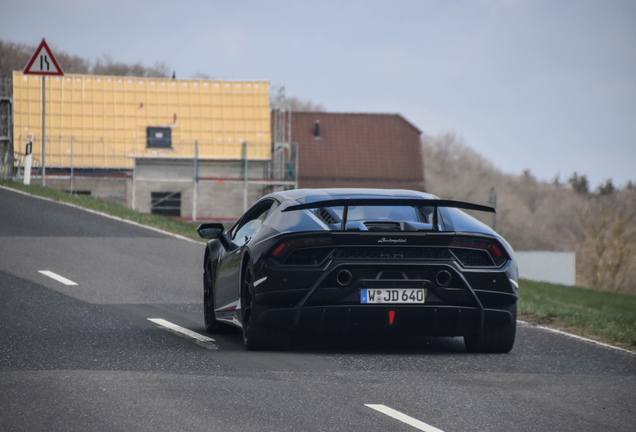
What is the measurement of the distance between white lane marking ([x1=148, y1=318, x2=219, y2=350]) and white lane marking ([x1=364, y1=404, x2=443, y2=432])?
2.59m

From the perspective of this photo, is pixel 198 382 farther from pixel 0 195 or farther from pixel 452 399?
pixel 0 195

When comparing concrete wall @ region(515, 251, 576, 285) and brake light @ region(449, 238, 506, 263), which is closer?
brake light @ region(449, 238, 506, 263)

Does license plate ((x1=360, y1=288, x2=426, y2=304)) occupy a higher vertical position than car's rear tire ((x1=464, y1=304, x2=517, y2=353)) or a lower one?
higher

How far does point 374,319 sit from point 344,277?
39 centimetres

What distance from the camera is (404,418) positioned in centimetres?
483

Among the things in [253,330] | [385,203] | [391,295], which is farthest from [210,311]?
[385,203]

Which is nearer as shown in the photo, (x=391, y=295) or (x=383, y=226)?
(x=391, y=295)

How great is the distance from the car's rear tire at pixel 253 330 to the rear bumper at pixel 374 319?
0.15m

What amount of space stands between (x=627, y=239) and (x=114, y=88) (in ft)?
107

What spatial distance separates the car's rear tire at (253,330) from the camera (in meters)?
6.99

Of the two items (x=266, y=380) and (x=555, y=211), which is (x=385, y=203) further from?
(x=555, y=211)

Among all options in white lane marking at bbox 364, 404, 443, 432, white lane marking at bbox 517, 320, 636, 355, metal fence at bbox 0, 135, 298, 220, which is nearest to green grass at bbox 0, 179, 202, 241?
metal fence at bbox 0, 135, 298, 220

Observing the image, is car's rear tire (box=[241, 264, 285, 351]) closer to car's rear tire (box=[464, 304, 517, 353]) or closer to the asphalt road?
the asphalt road

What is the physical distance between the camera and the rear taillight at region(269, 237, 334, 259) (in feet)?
22.0
